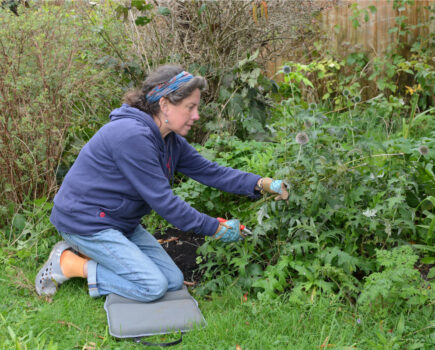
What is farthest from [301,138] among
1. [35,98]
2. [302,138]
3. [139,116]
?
[35,98]

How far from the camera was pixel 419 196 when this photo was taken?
3.44 metres

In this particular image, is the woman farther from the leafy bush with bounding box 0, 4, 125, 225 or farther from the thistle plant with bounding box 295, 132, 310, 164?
the leafy bush with bounding box 0, 4, 125, 225

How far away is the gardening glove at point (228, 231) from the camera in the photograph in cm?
314

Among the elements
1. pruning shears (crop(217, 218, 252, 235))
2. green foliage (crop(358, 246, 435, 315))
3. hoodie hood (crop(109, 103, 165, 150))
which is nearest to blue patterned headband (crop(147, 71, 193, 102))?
hoodie hood (crop(109, 103, 165, 150))

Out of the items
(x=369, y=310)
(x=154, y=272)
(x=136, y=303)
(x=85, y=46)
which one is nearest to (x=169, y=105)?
(x=154, y=272)

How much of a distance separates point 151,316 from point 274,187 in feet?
3.68

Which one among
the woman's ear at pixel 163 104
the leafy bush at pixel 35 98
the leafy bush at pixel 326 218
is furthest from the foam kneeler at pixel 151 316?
the leafy bush at pixel 35 98

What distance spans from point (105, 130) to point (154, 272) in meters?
0.98

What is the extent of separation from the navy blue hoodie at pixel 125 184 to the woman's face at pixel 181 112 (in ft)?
0.37

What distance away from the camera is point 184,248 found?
3.97 meters

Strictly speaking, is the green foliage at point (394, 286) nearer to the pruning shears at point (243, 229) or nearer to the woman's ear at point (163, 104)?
the pruning shears at point (243, 229)

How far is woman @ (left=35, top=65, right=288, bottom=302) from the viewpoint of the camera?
9.99ft

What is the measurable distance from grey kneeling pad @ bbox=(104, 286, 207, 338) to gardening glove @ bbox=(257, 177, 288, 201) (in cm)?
88

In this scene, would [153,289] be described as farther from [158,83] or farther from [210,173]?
[158,83]
